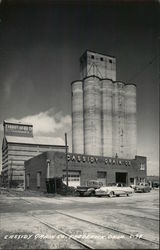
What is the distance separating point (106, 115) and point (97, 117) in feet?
7.32

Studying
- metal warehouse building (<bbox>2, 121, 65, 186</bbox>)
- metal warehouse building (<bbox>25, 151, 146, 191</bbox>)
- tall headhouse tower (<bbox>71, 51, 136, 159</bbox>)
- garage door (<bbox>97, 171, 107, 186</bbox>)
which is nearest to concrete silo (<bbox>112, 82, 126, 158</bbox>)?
tall headhouse tower (<bbox>71, 51, 136, 159</bbox>)

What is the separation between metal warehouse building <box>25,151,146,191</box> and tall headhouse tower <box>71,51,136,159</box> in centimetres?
287

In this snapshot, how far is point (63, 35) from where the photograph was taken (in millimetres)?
8727

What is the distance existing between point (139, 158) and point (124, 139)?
285 inches

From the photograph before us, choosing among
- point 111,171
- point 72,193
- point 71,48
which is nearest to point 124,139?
point 111,171

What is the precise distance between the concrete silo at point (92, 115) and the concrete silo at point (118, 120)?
3.13 meters

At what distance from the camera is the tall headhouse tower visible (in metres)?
37.7

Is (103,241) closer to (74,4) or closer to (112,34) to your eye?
(112,34)

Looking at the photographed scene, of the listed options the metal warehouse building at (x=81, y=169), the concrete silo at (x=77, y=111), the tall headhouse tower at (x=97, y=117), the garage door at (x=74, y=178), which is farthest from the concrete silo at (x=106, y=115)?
the garage door at (x=74, y=178)

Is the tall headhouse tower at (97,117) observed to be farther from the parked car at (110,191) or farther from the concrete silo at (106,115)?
the parked car at (110,191)

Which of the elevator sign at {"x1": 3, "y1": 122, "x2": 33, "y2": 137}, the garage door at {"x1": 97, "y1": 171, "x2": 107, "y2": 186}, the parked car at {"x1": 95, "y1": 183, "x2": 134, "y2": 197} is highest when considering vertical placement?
the elevator sign at {"x1": 3, "y1": 122, "x2": 33, "y2": 137}

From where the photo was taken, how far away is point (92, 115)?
1608 inches

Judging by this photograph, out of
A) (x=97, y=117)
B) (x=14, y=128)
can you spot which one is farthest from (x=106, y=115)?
(x=14, y=128)

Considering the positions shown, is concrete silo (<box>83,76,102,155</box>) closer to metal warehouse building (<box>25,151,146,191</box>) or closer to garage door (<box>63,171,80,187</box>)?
metal warehouse building (<box>25,151,146,191</box>)
